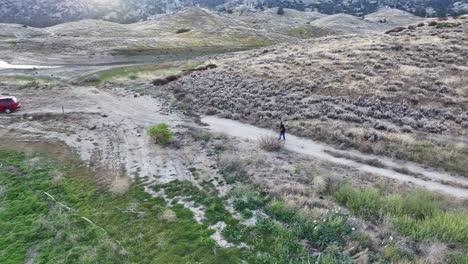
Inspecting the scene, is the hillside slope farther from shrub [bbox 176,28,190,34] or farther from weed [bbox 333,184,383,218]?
shrub [bbox 176,28,190,34]

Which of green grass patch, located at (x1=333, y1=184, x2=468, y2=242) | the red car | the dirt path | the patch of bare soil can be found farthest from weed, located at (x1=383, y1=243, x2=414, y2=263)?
the red car

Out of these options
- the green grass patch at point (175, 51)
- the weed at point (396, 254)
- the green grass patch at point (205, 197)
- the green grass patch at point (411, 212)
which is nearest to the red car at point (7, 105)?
the green grass patch at point (205, 197)

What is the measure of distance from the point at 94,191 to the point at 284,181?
1189cm

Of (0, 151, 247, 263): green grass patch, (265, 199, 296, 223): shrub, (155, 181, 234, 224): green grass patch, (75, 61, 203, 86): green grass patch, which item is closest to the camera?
(0, 151, 247, 263): green grass patch

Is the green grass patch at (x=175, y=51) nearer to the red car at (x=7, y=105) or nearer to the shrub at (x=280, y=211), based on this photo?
the red car at (x=7, y=105)

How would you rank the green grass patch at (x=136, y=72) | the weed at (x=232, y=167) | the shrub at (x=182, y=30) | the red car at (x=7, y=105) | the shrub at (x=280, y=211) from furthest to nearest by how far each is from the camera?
the shrub at (x=182, y=30) → the green grass patch at (x=136, y=72) → the red car at (x=7, y=105) → the weed at (x=232, y=167) → the shrub at (x=280, y=211)

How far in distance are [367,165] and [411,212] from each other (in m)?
6.94

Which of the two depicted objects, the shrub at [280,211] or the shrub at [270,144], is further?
the shrub at [270,144]

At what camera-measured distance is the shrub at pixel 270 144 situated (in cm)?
2852

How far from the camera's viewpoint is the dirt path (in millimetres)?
22198

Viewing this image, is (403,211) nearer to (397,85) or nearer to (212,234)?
(212,234)

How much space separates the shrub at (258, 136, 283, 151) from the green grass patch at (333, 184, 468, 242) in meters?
8.16

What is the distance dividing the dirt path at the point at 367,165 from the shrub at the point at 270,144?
88cm

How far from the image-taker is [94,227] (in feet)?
62.5
